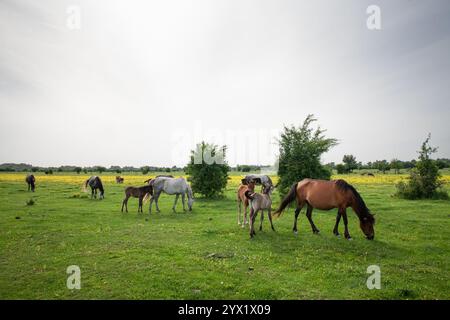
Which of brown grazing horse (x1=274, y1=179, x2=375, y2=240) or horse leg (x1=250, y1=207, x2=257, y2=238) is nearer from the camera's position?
brown grazing horse (x1=274, y1=179, x2=375, y2=240)

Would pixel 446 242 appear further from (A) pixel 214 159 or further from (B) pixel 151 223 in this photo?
(A) pixel 214 159

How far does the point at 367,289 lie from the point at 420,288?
1.29m

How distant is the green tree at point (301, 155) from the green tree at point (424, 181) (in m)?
10.1

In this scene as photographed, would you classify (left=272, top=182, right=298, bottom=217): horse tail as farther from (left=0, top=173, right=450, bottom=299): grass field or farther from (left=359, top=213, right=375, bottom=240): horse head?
(left=359, top=213, right=375, bottom=240): horse head

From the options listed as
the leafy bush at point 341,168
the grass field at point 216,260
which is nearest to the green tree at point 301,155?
the grass field at point 216,260

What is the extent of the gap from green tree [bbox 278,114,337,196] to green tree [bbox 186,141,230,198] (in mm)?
7132

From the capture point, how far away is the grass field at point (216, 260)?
604cm

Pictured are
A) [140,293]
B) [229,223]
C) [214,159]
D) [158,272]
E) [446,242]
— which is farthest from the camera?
[214,159]

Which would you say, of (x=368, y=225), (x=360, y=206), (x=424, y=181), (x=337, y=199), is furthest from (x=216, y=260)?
(x=424, y=181)

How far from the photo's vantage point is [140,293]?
19.2ft

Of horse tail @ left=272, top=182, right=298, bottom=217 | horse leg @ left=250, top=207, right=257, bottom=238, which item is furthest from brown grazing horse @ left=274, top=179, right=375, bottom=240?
horse leg @ left=250, top=207, right=257, bottom=238

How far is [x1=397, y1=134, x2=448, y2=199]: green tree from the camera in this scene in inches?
914

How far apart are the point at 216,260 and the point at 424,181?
24252mm
